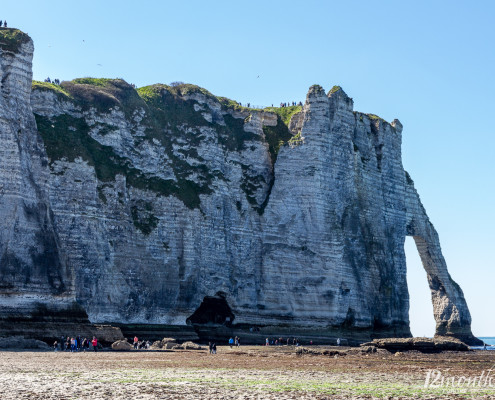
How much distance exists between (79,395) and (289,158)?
50.3 metres

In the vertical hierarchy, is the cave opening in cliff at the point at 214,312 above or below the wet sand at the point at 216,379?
above

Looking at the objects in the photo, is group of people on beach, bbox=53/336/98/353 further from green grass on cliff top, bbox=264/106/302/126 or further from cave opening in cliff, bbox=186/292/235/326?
green grass on cliff top, bbox=264/106/302/126

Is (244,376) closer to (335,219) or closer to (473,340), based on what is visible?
(335,219)

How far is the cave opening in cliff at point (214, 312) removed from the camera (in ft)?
206

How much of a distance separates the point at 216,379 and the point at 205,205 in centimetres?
3865

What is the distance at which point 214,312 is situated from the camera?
2509 inches

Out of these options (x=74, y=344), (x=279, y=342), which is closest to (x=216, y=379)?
(x=74, y=344)

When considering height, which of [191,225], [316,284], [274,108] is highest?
[274,108]

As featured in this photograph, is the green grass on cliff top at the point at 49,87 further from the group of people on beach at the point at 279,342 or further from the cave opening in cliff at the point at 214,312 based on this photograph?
the group of people on beach at the point at 279,342

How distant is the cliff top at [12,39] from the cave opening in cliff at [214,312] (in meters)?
25.0

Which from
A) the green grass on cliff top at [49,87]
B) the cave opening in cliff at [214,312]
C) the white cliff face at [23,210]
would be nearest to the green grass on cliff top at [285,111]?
the cave opening in cliff at [214,312]

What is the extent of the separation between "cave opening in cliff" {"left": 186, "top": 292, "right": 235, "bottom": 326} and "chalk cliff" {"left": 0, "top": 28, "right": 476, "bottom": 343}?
119mm

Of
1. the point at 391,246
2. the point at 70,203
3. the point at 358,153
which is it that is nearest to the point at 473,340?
the point at 391,246

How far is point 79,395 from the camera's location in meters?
19.9
